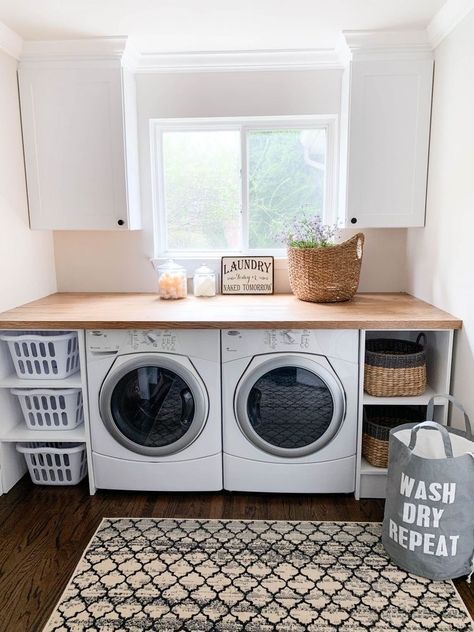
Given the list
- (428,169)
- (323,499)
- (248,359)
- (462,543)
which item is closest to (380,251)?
(428,169)

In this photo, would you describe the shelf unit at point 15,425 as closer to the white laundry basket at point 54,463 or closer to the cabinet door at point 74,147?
the white laundry basket at point 54,463

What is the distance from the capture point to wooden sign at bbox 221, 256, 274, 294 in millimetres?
2986

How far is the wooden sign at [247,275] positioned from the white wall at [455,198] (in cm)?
89

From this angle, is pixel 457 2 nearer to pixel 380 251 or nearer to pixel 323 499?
pixel 380 251

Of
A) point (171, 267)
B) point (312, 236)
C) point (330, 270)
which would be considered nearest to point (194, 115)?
point (171, 267)

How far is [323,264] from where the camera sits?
262 cm

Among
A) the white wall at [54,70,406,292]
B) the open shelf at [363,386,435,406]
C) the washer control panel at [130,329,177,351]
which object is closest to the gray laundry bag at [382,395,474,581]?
the open shelf at [363,386,435,406]

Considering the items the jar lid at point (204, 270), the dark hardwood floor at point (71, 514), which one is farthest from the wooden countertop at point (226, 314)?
the dark hardwood floor at point (71, 514)

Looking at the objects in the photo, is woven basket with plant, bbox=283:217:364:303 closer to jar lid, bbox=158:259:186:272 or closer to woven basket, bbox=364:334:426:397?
woven basket, bbox=364:334:426:397

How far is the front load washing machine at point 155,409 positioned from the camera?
232 cm

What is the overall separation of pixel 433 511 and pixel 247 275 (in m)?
1.65

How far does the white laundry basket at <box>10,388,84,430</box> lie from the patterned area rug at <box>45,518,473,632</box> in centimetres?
56

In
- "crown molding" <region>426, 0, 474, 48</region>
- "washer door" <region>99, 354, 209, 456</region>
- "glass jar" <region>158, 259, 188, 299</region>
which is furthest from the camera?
"glass jar" <region>158, 259, 188, 299</region>

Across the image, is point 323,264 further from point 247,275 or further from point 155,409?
point 155,409
